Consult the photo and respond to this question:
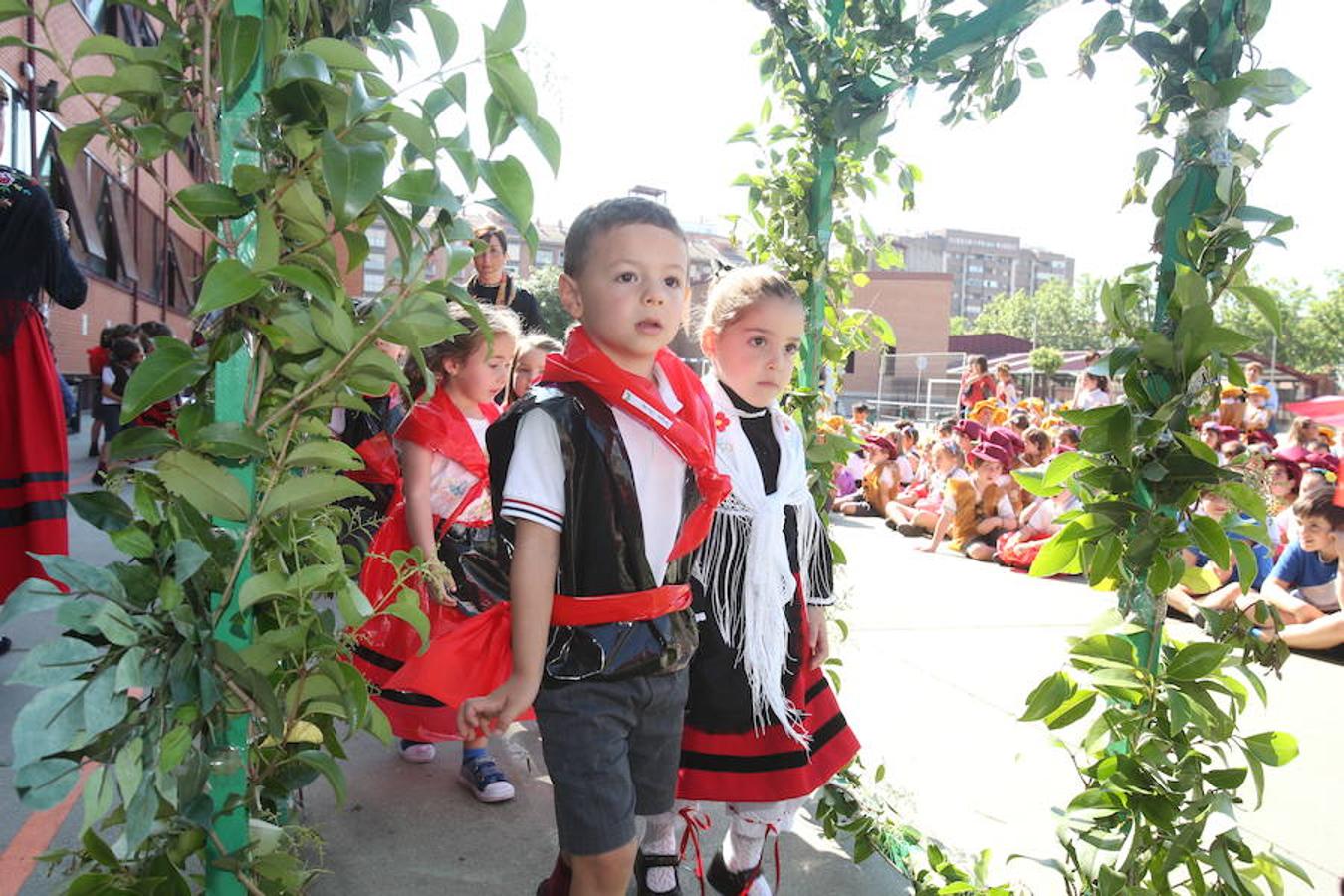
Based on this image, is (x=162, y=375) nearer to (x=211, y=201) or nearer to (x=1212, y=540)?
(x=211, y=201)

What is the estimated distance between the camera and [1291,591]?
553 cm

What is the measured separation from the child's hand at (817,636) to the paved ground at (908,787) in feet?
1.45

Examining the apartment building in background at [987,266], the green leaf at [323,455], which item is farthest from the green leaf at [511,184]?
the apartment building in background at [987,266]

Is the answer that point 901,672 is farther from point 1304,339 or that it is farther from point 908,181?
point 1304,339

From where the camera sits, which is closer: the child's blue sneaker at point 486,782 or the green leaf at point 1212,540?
the green leaf at point 1212,540

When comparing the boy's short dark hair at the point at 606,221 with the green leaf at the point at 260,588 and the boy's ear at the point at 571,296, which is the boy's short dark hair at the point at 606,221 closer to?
the boy's ear at the point at 571,296

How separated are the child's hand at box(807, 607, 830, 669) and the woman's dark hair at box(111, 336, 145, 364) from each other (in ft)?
30.0

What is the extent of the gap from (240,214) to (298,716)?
28.3 inches

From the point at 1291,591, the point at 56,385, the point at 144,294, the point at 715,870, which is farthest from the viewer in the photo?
the point at 144,294

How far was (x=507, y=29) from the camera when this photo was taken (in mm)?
1238

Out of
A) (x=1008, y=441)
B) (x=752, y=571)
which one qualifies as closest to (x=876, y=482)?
(x=1008, y=441)

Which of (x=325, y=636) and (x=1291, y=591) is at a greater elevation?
(x=325, y=636)

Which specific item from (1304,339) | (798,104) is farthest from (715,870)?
(1304,339)

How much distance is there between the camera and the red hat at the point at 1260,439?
977 centimetres
